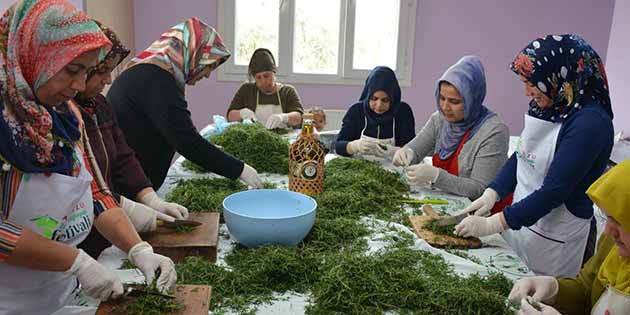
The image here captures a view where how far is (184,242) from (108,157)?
525 mm

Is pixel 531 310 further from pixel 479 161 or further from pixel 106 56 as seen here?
pixel 106 56

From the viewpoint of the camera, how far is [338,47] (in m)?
5.28

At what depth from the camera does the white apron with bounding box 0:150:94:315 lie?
4.09ft

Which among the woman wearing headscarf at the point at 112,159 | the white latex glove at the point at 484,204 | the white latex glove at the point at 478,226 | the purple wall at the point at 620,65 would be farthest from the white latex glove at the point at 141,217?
the purple wall at the point at 620,65

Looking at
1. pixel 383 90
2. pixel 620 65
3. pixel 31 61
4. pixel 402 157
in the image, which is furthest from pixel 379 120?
pixel 620 65

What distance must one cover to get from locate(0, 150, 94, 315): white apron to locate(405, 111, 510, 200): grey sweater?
1.62m

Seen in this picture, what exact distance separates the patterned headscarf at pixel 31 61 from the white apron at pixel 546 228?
65.7 inches

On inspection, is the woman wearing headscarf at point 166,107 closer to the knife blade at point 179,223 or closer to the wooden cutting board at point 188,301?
the knife blade at point 179,223

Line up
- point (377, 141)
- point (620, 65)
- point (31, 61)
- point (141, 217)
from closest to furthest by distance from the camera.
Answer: point (31, 61) → point (141, 217) → point (377, 141) → point (620, 65)

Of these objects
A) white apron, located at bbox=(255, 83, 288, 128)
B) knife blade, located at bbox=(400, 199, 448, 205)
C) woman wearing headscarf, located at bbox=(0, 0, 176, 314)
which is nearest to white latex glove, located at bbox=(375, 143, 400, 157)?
knife blade, located at bbox=(400, 199, 448, 205)

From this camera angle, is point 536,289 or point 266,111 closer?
point 536,289

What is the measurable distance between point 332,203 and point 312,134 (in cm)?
31

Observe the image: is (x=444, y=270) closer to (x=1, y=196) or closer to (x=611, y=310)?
(x=611, y=310)

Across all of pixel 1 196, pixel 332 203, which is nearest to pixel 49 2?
pixel 1 196
